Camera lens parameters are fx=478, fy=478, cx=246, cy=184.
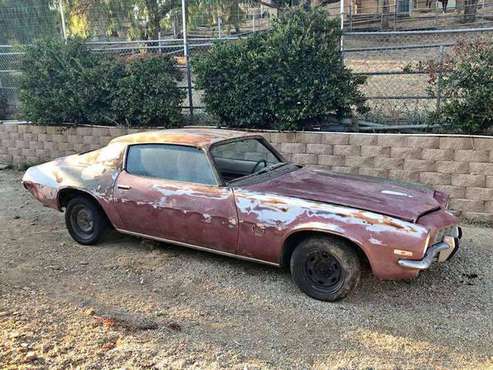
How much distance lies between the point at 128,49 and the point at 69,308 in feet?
21.2

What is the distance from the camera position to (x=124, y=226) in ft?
16.7

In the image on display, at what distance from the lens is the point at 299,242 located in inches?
162

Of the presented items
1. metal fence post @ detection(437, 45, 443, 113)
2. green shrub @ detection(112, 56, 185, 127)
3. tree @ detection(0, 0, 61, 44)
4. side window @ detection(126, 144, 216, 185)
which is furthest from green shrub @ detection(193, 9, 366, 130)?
tree @ detection(0, 0, 61, 44)

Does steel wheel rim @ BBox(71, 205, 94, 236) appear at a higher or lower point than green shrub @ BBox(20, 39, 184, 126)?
lower

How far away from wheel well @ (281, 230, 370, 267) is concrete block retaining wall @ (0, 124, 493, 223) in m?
2.62

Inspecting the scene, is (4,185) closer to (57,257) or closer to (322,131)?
(57,257)

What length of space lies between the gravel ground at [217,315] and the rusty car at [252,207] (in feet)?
0.94

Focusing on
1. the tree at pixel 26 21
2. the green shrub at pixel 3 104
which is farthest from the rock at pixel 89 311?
the tree at pixel 26 21

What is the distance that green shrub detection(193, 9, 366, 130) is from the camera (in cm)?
700

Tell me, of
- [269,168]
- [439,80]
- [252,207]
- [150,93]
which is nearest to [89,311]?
[252,207]

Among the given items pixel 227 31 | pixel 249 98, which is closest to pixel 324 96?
pixel 249 98

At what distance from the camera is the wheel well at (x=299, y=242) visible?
3904mm

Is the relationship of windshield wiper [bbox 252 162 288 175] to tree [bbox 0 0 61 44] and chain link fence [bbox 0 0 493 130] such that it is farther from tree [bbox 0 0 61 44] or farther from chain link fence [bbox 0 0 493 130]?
tree [bbox 0 0 61 44]

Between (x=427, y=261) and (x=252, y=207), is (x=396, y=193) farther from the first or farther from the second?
(x=252, y=207)
